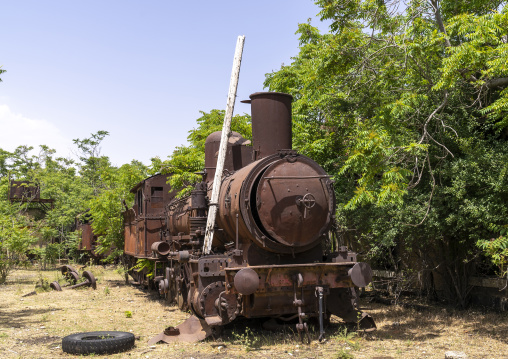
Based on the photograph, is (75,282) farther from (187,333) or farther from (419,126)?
(419,126)

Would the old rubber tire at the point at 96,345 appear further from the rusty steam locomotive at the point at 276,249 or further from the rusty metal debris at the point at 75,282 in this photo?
the rusty metal debris at the point at 75,282

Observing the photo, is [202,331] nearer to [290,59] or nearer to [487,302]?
[487,302]

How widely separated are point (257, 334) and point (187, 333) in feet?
3.68

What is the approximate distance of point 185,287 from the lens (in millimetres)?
10453

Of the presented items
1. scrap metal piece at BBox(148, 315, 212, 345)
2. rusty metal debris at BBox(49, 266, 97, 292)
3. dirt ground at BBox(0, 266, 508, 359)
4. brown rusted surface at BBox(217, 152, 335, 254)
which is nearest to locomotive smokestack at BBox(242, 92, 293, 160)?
brown rusted surface at BBox(217, 152, 335, 254)

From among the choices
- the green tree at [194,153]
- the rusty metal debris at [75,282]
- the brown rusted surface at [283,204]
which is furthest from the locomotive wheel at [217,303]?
the rusty metal debris at [75,282]

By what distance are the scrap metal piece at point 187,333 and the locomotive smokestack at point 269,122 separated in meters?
2.88

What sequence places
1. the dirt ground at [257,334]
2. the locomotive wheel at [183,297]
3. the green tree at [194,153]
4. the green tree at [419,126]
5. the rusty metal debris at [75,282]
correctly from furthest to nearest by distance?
1. the rusty metal debris at [75,282]
2. the green tree at [194,153]
3. the locomotive wheel at [183,297]
4. the green tree at [419,126]
5. the dirt ground at [257,334]

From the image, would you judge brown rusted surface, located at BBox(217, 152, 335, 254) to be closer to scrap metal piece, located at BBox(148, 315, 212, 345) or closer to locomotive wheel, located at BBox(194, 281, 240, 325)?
locomotive wheel, located at BBox(194, 281, 240, 325)

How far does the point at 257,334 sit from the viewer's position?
7.86m

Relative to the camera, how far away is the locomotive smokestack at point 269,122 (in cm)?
815

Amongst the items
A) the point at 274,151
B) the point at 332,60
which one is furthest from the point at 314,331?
the point at 332,60

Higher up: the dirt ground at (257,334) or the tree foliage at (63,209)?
the tree foliage at (63,209)

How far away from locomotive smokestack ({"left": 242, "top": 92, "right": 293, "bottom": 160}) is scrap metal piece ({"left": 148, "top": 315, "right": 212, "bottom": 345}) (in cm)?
288
